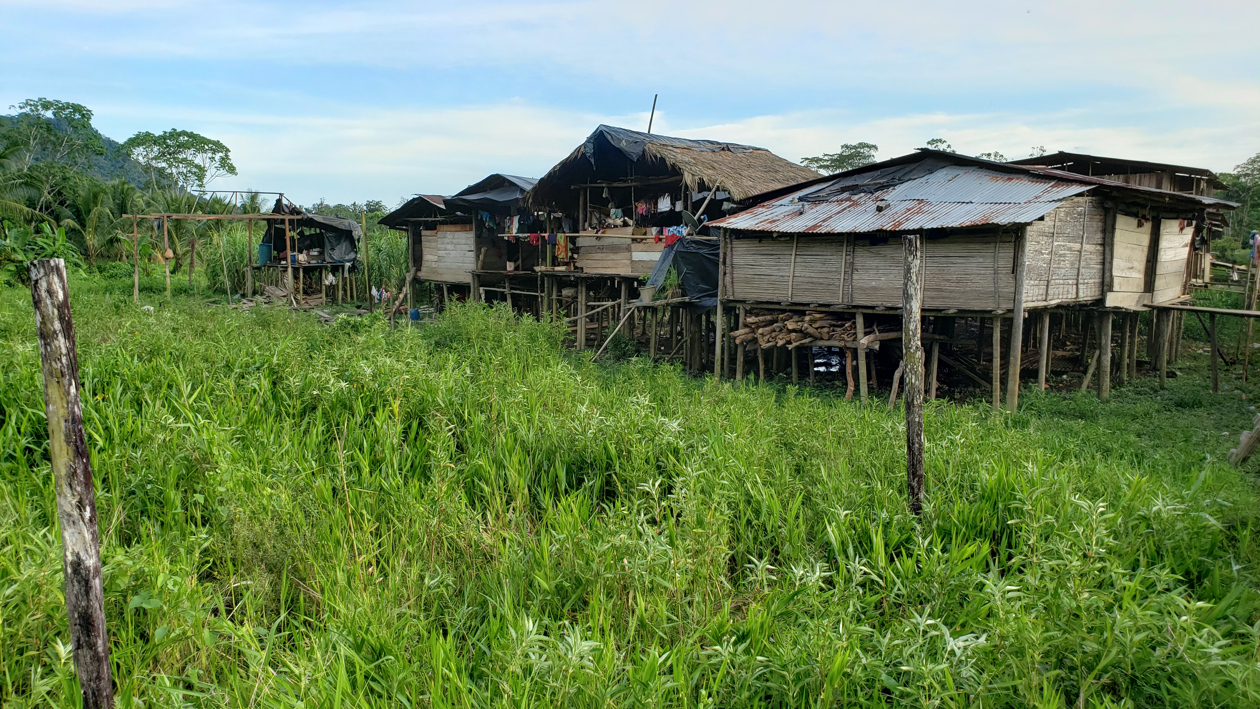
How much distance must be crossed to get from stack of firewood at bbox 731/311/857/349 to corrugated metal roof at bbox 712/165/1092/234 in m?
1.63

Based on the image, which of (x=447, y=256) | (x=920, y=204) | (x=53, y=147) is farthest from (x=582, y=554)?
(x=53, y=147)

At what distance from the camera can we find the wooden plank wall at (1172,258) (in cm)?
1391

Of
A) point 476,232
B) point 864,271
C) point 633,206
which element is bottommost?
point 864,271

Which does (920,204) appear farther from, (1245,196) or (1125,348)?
(1245,196)

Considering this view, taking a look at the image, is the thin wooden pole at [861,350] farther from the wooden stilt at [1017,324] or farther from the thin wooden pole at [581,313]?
the thin wooden pole at [581,313]

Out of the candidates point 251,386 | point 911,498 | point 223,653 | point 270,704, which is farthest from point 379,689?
point 251,386

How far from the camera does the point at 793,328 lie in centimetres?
1238

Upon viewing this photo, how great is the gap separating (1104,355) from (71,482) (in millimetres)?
13522

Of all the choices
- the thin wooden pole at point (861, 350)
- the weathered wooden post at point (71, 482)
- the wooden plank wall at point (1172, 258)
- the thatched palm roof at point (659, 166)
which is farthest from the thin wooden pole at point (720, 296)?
the weathered wooden post at point (71, 482)

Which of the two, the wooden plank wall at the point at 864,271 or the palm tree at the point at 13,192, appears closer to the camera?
the wooden plank wall at the point at 864,271

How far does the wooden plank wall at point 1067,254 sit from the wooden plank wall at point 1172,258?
2.54m

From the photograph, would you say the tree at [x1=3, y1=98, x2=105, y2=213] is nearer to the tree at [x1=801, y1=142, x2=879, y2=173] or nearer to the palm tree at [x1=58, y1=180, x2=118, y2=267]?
the palm tree at [x1=58, y1=180, x2=118, y2=267]

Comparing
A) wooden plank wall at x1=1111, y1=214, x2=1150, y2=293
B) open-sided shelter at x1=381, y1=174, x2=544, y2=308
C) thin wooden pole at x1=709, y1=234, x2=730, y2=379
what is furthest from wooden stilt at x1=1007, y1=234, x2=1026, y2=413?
open-sided shelter at x1=381, y1=174, x2=544, y2=308

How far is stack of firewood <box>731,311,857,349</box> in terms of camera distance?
11930mm
